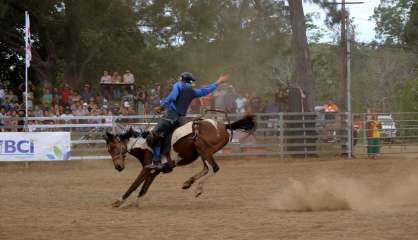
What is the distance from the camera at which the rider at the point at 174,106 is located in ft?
38.2

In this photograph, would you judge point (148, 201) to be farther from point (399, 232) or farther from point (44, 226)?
point (399, 232)

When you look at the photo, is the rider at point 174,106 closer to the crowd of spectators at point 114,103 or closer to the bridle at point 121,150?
the bridle at point 121,150

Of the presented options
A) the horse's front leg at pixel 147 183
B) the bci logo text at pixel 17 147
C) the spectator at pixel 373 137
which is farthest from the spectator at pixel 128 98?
the horse's front leg at pixel 147 183

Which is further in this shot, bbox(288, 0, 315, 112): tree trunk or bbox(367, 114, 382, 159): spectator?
bbox(288, 0, 315, 112): tree trunk

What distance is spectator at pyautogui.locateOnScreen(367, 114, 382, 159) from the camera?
76.1 feet

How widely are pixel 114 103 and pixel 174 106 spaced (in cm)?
1494

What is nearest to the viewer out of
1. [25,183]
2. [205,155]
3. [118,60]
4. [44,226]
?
[44,226]

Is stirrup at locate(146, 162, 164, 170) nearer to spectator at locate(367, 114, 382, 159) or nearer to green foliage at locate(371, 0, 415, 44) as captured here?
spectator at locate(367, 114, 382, 159)

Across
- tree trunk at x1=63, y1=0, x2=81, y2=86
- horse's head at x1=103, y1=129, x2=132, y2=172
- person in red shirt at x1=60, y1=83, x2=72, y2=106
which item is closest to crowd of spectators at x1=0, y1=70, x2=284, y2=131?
→ person in red shirt at x1=60, y1=83, x2=72, y2=106

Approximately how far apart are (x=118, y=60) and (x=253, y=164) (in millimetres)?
13345

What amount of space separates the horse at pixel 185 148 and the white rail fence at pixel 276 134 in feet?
30.7

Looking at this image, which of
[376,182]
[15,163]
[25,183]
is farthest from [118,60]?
[376,182]

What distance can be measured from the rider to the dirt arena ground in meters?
1.04

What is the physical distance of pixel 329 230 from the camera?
27.6 ft
